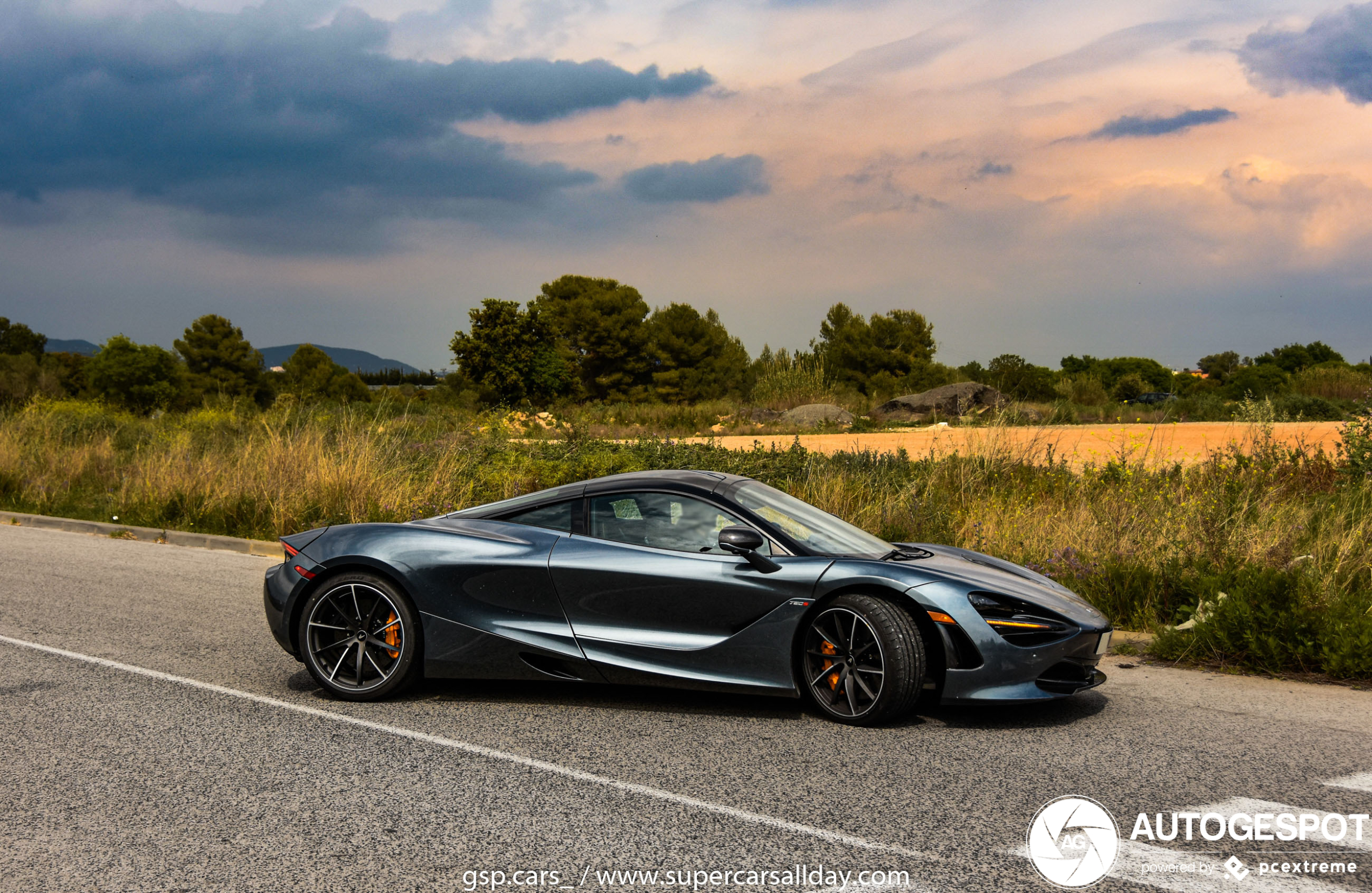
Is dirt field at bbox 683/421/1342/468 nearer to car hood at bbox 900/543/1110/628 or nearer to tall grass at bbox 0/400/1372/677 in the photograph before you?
tall grass at bbox 0/400/1372/677

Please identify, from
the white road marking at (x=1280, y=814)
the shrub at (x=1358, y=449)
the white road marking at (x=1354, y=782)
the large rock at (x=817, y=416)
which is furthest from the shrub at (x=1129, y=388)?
the white road marking at (x=1280, y=814)

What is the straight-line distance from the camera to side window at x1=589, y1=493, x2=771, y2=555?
219 inches

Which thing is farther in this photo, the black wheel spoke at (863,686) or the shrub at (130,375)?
the shrub at (130,375)

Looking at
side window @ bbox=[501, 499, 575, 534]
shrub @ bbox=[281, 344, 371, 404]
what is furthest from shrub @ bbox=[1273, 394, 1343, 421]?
shrub @ bbox=[281, 344, 371, 404]

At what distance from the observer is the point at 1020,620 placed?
5156mm

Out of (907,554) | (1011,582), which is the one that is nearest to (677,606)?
(907,554)

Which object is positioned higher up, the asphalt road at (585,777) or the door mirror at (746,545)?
the door mirror at (746,545)

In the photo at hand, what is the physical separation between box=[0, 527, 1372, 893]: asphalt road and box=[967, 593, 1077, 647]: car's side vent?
50 cm

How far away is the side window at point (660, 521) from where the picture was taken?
5.55 m

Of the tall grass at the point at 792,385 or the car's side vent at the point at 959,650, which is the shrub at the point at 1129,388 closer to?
the tall grass at the point at 792,385

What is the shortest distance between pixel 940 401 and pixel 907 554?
3120 centimetres

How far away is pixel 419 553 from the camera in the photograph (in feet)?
18.8

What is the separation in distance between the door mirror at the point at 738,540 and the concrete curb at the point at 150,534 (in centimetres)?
803

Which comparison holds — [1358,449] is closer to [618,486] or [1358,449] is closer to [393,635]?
[618,486]
